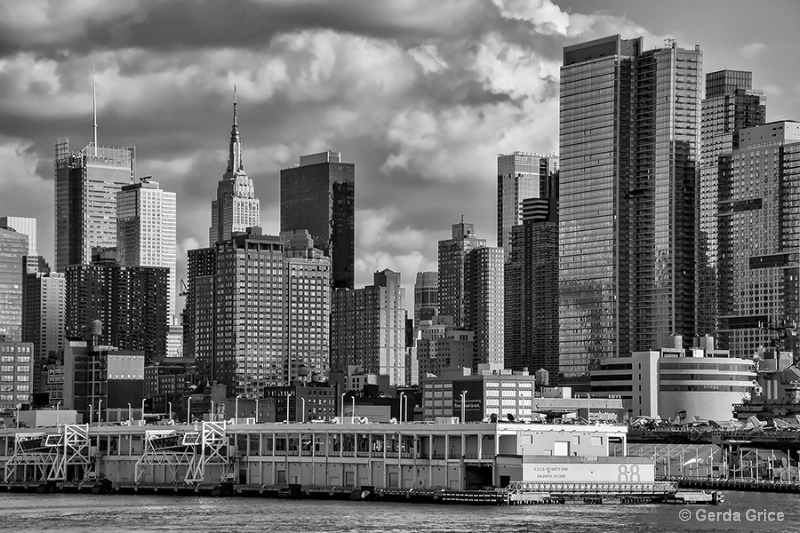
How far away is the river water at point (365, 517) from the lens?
448 feet

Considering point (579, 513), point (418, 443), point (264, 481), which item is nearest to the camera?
point (579, 513)

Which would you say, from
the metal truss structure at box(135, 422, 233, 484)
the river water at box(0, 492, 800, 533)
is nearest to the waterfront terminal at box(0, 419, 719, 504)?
the metal truss structure at box(135, 422, 233, 484)

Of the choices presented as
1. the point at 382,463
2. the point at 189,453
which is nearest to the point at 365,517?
the point at 382,463

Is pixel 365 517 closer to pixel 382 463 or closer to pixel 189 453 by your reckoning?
pixel 382 463

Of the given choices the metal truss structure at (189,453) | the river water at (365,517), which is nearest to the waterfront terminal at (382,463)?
→ the metal truss structure at (189,453)

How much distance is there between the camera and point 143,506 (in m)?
163

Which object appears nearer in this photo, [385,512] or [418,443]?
[385,512]

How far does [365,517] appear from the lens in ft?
476

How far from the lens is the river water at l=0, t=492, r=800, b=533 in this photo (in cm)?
13650

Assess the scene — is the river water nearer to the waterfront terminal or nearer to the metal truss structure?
the waterfront terminal

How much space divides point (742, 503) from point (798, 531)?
3302 cm

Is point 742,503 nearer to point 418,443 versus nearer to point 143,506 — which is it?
point 418,443

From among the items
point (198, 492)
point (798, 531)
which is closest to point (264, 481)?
point (198, 492)

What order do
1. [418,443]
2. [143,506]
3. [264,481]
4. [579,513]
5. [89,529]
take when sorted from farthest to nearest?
[264,481]
[418,443]
[143,506]
[579,513]
[89,529]
